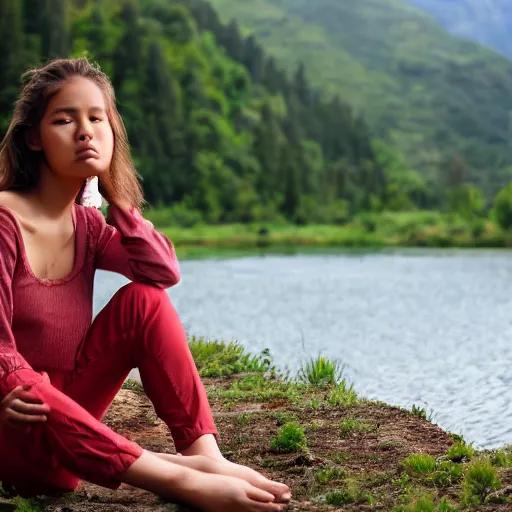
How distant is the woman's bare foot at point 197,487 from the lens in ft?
12.2

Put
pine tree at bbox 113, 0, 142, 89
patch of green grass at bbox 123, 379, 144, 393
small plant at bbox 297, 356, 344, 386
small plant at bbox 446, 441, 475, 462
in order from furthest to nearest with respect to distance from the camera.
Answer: pine tree at bbox 113, 0, 142, 89 < small plant at bbox 297, 356, 344, 386 < patch of green grass at bbox 123, 379, 144, 393 < small plant at bbox 446, 441, 475, 462

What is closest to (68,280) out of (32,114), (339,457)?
(32,114)

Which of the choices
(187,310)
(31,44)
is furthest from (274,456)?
(31,44)

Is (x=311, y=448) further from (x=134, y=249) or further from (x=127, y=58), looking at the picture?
(x=127, y=58)

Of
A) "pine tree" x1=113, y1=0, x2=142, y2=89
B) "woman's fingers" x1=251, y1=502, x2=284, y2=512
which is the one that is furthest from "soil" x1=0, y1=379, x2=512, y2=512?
"pine tree" x1=113, y1=0, x2=142, y2=89

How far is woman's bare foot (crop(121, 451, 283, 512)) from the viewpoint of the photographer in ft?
12.2

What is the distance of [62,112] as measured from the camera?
13.1ft

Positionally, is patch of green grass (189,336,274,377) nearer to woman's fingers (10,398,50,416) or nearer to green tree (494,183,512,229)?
woman's fingers (10,398,50,416)

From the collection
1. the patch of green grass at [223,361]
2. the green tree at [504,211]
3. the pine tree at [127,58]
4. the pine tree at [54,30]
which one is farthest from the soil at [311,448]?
the pine tree at [127,58]

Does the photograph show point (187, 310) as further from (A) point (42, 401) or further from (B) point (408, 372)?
(A) point (42, 401)

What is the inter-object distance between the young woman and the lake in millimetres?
3122

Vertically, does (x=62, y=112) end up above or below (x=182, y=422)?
above

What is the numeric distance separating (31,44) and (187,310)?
175 feet

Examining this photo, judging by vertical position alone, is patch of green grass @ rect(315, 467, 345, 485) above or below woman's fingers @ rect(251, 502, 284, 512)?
below
